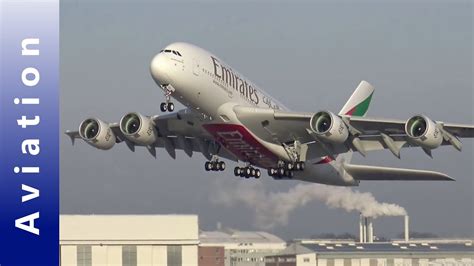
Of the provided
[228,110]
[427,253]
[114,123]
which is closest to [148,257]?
[114,123]

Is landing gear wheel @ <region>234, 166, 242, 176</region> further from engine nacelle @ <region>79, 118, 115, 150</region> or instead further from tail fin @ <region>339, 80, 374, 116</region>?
tail fin @ <region>339, 80, 374, 116</region>

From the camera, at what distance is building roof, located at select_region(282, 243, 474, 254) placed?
73.5m

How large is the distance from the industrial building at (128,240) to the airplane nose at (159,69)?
54.8 feet

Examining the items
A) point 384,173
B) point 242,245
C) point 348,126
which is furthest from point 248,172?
point 242,245

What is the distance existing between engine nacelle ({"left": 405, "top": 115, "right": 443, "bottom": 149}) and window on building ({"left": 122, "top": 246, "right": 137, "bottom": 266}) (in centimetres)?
1908

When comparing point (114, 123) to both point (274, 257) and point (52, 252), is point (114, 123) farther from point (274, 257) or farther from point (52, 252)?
point (274, 257)

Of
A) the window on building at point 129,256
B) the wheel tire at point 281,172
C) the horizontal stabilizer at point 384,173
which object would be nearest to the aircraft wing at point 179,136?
the wheel tire at point 281,172

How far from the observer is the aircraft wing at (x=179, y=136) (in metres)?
47.3

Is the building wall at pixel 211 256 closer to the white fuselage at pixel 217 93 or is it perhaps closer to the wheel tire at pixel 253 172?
the wheel tire at pixel 253 172

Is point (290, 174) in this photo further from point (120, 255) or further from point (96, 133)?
point (120, 255)

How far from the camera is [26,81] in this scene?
2817 centimetres

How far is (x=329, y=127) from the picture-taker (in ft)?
144

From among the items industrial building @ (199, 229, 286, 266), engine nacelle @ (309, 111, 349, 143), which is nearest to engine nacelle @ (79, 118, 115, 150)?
engine nacelle @ (309, 111, 349, 143)

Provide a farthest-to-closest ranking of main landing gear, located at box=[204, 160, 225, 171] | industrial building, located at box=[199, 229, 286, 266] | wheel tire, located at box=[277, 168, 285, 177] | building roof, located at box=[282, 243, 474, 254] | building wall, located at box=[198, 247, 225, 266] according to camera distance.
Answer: industrial building, located at box=[199, 229, 286, 266], building roof, located at box=[282, 243, 474, 254], building wall, located at box=[198, 247, 225, 266], main landing gear, located at box=[204, 160, 225, 171], wheel tire, located at box=[277, 168, 285, 177]
